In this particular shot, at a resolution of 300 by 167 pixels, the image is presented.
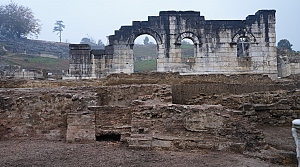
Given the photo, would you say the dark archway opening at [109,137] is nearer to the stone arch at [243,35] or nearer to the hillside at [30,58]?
the stone arch at [243,35]

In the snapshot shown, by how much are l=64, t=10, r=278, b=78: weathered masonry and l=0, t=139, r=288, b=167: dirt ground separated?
1136 cm

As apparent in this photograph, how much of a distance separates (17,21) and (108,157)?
52863 millimetres

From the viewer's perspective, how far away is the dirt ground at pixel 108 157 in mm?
5055

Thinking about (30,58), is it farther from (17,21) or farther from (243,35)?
(243,35)

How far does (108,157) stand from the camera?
5.46m

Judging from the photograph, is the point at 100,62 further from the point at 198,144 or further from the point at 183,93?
the point at 198,144

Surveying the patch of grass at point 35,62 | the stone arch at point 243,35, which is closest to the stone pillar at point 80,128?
the stone arch at point 243,35

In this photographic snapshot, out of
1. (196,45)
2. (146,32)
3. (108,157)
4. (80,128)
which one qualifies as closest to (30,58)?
(146,32)

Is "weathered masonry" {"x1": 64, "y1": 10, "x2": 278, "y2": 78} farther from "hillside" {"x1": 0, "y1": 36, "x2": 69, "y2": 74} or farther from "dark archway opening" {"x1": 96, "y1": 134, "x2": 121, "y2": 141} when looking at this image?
"hillside" {"x1": 0, "y1": 36, "x2": 69, "y2": 74}

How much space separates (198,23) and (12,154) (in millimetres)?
14815

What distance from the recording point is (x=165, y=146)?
604cm

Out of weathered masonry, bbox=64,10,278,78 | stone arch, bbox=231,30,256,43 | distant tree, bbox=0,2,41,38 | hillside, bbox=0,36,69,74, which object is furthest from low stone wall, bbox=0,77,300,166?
distant tree, bbox=0,2,41,38

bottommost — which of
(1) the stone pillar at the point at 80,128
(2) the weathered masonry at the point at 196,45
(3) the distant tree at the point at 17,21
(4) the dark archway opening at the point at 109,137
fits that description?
(4) the dark archway opening at the point at 109,137

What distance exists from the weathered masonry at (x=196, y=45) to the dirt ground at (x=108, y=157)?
37.3 ft
